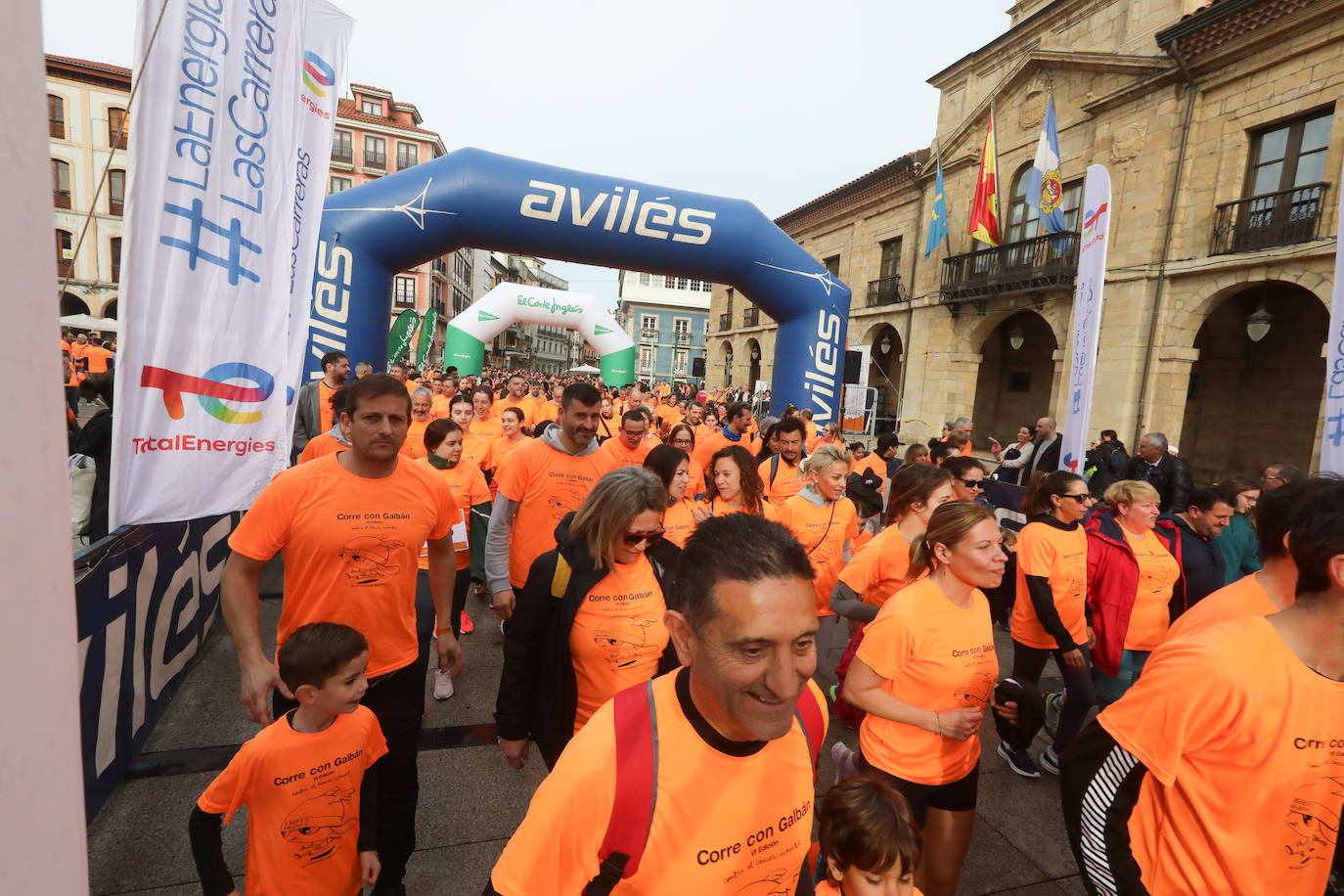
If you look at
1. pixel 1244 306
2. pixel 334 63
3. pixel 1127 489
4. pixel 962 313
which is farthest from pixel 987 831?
pixel 962 313

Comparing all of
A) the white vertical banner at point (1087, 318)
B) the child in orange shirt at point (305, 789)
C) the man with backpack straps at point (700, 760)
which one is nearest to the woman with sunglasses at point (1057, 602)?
the man with backpack straps at point (700, 760)

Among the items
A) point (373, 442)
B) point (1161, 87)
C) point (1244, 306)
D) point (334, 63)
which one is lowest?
point (373, 442)

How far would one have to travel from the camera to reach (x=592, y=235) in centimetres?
884

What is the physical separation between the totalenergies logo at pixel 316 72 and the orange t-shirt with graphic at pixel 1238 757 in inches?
189

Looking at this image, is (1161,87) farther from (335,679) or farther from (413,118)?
(413,118)

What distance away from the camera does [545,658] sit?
7.84 feet

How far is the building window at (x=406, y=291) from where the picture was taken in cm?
4450

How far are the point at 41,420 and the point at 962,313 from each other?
19.5m

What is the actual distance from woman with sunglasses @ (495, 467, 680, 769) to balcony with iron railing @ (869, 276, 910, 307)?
63.8ft

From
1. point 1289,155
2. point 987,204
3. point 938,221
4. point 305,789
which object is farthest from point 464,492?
point 938,221

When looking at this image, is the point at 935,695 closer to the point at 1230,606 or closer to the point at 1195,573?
the point at 1230,606

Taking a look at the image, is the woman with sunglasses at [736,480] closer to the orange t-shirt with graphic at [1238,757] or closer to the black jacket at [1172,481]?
the orange t-shirt with graphic at [1238,757]

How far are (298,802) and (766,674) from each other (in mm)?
1743

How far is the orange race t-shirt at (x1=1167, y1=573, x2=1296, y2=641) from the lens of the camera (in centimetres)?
201
